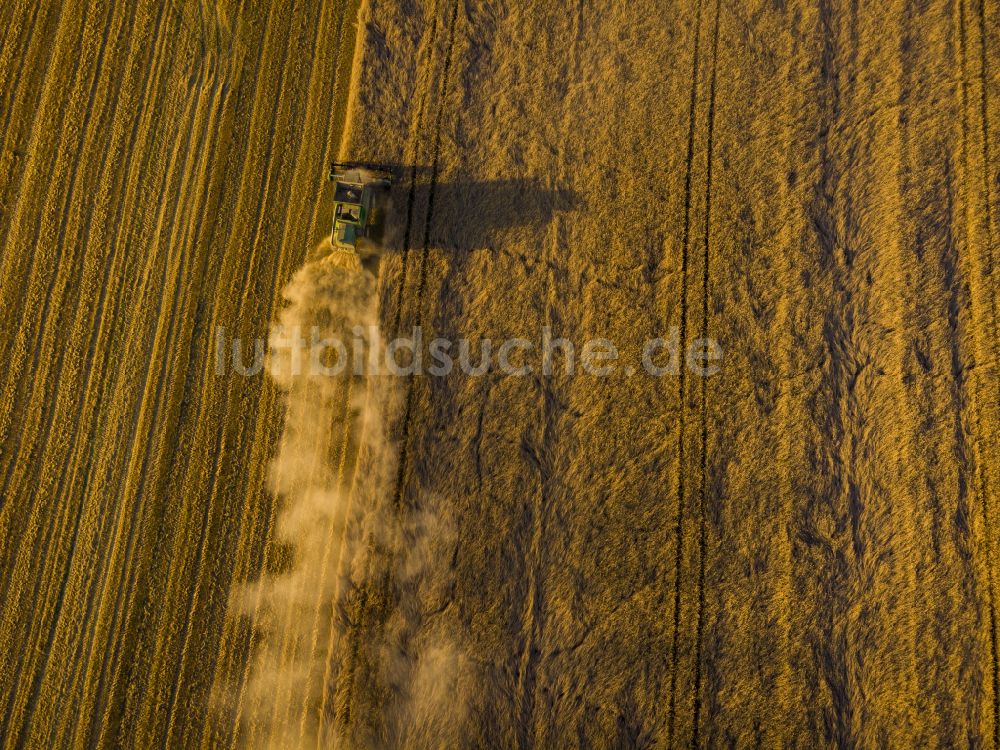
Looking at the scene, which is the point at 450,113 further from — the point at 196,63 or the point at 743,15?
the point at 743,15

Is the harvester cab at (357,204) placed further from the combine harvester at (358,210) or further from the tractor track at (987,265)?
the tractor track at (987,265)

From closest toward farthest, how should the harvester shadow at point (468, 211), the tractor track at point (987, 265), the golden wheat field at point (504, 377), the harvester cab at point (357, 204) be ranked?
the tractor track at point (987, 265)
the golden wheat field at point (504, 377)
the harvester cab at point (357, 204)
the harvester shadow at point (468, 211)

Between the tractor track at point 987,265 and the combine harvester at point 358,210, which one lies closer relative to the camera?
the tractor track at point 987,265

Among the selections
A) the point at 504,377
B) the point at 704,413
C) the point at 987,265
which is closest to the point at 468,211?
the point at 504,377

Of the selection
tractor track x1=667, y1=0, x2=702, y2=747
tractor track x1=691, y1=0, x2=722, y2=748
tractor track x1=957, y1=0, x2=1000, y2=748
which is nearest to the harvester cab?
tractor track x1=667, y1=0, x2=702, y2=747

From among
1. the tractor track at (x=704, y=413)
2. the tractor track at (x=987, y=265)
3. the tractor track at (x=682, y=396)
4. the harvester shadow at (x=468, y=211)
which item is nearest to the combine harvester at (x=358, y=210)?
the harvester shadow at (x=468, y=211)

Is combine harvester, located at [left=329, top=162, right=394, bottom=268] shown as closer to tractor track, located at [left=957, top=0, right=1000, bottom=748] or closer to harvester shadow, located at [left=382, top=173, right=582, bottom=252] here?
harvester shadow, located at [left=382, top=173, right=582, bottom=252]
